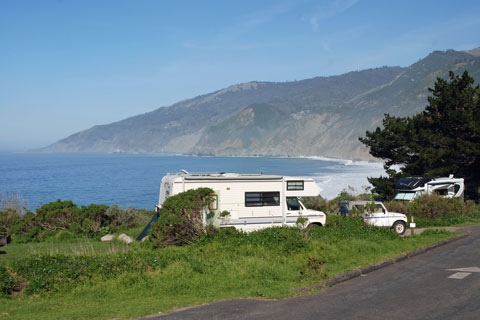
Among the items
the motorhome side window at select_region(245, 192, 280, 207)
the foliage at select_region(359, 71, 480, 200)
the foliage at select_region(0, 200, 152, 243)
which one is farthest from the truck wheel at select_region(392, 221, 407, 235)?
the foliage at select_region(359, 71, 480, 200)

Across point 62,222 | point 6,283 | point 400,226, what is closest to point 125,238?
point 62,222

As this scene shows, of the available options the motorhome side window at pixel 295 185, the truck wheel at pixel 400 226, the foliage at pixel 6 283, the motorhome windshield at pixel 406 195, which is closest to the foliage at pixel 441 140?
the motorhome windshield at pixel 406 195

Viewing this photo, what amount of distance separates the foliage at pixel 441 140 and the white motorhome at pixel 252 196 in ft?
56.1

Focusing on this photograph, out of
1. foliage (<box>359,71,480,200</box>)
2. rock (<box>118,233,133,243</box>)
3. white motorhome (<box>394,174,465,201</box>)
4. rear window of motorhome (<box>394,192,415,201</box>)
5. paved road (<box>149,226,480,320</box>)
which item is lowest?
rock (<box>118,233,133,243</box>)

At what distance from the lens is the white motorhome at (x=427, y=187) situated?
26.6m

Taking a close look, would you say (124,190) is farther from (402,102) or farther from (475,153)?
(402,102)

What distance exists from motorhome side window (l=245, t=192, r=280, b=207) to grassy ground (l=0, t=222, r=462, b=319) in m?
3.06

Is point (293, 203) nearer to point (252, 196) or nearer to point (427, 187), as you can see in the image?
point (252, 196)

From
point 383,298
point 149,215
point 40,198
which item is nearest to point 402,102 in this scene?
point 40,198

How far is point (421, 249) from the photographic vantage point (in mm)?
14945

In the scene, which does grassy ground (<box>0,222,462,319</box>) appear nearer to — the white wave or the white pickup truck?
the white pickup truck

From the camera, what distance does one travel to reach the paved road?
27.3ft

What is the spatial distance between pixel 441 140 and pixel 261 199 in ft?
66.6

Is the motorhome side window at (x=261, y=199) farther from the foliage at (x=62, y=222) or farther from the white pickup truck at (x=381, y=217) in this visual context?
the foliage at (x=62, y=222)
